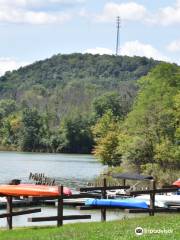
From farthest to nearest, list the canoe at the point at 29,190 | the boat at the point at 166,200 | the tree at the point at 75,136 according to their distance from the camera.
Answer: the tree at the point at 75,136 → the boat at the point at 166,200 → the canoe at the point at 29,190

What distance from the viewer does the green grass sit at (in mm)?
19681

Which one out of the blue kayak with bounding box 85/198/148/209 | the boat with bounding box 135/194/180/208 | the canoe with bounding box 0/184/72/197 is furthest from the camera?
the boat with bounding box 135/194/180/208

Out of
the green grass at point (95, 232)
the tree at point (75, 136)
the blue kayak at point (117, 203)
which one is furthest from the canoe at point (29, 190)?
the tree at point (75, 136)

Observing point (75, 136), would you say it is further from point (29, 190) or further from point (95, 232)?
point (95, 232)

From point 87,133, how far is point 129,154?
118059mm

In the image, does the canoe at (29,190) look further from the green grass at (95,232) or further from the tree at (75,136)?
the tree at (75,136)

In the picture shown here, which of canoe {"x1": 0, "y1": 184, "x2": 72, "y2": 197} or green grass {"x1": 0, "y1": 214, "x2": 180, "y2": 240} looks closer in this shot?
green grass {"x1": 0, "y1": 214, "x2": 180, "y2": 240}

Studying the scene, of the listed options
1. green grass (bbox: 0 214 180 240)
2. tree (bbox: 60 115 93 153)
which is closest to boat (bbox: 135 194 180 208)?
green grass (bbox: 0 214 180 240)

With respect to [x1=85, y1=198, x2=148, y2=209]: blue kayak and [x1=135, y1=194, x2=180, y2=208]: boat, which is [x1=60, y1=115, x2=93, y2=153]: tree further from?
[x1=85, y1=198, x2=148, y2=209]: blue kayak

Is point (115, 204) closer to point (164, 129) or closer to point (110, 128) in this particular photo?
point (164, 129)

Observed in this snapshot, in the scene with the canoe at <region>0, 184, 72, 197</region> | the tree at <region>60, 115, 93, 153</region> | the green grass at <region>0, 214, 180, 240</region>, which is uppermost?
the tree at <region>60, 115, 93, 153</region>

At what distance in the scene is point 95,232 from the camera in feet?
71.7

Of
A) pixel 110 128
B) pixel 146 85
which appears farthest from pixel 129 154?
pixel 110 128

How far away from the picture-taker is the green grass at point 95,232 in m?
19.7
